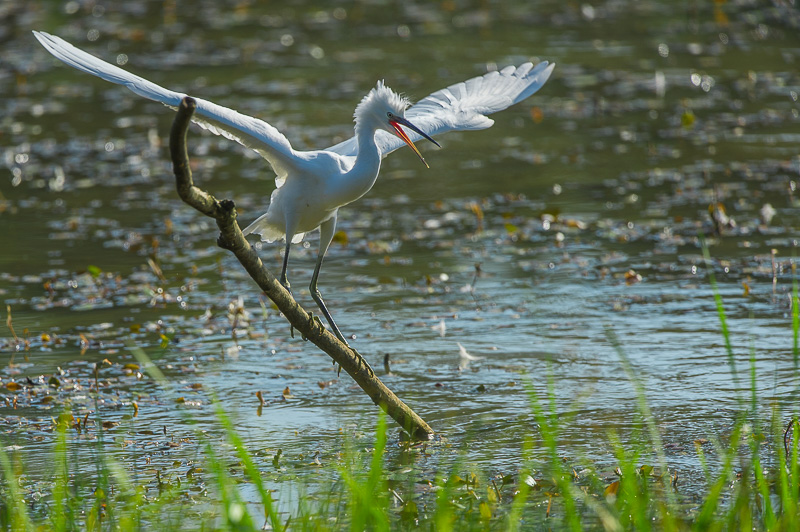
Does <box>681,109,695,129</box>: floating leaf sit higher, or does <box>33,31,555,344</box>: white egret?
<box>681,109,695,129</box>: floating leaf

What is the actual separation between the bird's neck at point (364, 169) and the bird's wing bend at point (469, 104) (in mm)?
355

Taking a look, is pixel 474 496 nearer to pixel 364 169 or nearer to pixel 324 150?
pixel 364 169

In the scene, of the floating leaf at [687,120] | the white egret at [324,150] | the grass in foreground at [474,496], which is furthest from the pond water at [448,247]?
the white egret at [324,150]

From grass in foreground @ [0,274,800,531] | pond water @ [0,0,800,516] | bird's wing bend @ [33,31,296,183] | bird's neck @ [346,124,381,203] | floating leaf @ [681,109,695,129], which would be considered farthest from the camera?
floating leaf @ [681,109,695,129]

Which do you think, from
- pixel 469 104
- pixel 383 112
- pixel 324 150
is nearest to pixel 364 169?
pixel 383 112

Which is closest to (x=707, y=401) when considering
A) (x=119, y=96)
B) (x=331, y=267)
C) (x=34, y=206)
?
(x=331, y=267)

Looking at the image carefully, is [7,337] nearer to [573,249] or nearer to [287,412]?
[287,412]

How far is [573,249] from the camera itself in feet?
24.6

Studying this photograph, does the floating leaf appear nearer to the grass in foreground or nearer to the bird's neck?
the grass in foreground

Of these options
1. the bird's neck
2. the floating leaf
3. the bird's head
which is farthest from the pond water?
the bird's head

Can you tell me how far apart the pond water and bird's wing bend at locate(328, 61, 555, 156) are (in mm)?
1208

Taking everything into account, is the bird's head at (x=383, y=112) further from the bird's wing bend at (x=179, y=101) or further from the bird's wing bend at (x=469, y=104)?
the bird's wing bend at (x=179, y=101)

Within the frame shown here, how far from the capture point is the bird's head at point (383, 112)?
4.76 meters

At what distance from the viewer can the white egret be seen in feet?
13.8
